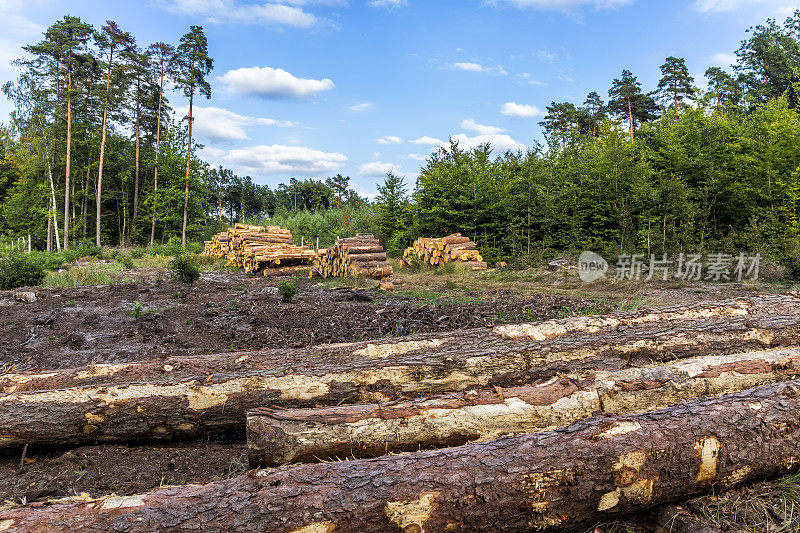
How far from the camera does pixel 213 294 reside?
8906 mm

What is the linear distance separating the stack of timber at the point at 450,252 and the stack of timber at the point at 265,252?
441cm

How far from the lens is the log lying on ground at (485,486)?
5.65 ft

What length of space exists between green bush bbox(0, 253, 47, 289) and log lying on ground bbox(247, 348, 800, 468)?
38.1ft

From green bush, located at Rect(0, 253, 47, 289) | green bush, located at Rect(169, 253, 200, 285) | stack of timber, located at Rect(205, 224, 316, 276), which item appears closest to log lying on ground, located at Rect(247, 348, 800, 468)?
green bush, located at Rect(169, 253, 200, 285)

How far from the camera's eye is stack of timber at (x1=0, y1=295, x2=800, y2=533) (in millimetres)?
1779

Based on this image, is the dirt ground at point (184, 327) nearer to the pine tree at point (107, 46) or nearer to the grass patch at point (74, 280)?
the grass patch at point (74, 280)

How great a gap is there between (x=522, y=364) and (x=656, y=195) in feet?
40.5

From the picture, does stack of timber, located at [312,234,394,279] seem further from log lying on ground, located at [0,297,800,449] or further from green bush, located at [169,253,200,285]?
log lying on ground, located at [0,297,800,449]

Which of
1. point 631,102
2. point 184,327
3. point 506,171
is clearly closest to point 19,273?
point 184,327

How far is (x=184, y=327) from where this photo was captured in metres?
6.18

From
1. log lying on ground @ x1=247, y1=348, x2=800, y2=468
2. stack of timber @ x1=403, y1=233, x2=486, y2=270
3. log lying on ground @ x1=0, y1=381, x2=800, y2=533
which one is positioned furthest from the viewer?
stack of timber @ x1=403, y1=233, x2=486, y2=270

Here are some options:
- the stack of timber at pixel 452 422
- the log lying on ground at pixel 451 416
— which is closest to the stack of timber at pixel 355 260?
the stack of timber at pixel 452 422

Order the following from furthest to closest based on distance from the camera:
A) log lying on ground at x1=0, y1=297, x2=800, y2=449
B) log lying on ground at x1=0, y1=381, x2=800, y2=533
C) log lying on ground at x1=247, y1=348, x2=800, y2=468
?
1. log lying on ground at x1=0, y1=297, x2=800, y2=449
2. log lying on ground at x1=247, y1=348, x2=800, y2=468
3. log lying on ground at x1=0, y1=381, x2=800, y2=533

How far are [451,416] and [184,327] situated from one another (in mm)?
5113
